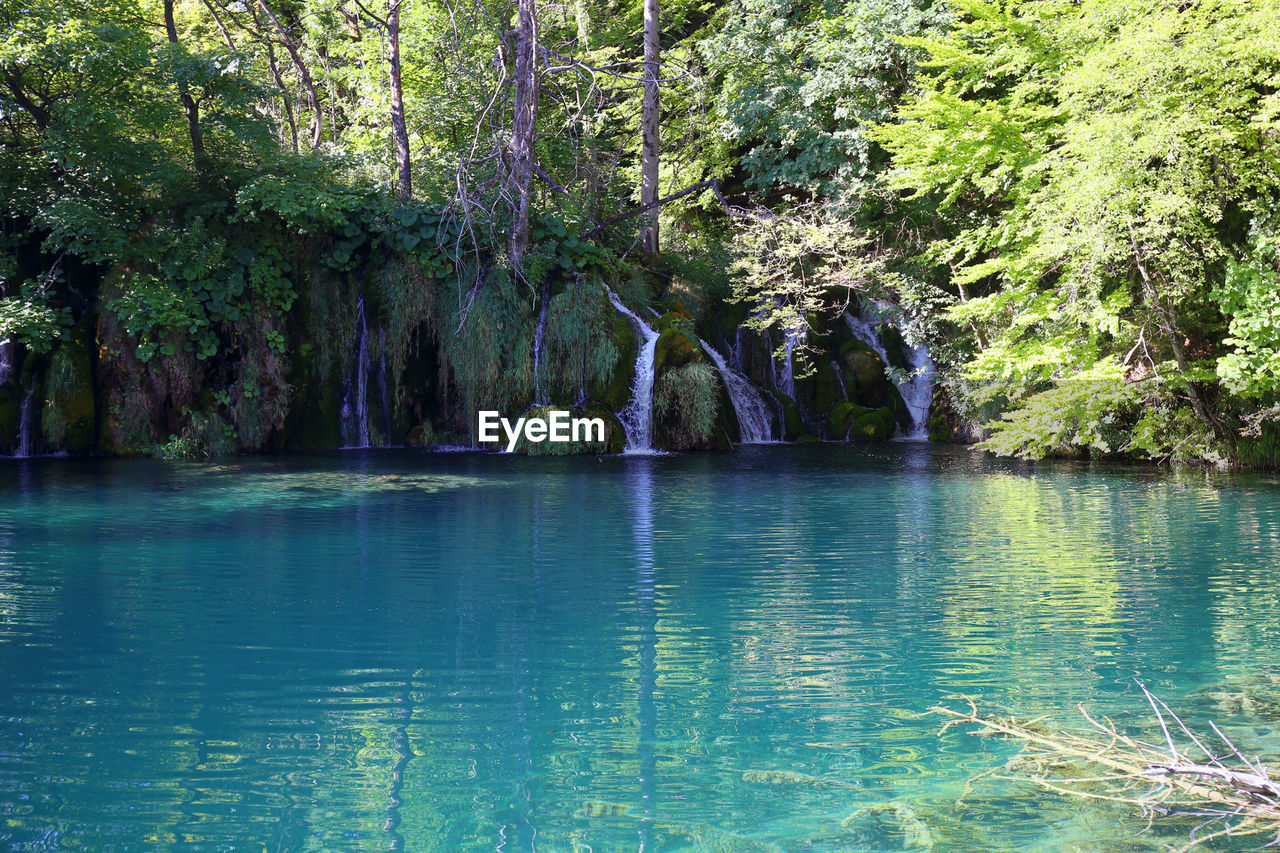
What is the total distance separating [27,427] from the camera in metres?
16.9

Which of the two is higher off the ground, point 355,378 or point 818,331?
point 818,331

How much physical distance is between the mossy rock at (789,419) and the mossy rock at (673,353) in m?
3.49

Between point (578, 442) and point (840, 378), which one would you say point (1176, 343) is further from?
point (578, 442)

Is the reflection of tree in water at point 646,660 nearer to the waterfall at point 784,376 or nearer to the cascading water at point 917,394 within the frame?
the waterfall at point 784,376

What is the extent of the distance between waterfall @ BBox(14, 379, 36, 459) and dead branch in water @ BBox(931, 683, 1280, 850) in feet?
55.6

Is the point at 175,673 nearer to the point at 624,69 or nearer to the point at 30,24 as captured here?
the point at 30,24

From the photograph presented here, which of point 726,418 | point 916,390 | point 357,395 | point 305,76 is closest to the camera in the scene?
point 357,395

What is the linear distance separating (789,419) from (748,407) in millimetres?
1125

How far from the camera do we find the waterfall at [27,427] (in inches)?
664

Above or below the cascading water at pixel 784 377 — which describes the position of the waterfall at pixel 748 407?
below

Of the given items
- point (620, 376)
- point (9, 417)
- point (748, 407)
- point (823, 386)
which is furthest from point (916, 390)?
point (9, 417)

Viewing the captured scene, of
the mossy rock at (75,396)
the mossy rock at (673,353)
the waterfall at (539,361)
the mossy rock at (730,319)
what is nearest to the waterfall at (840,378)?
the mossy rock at (730,319)

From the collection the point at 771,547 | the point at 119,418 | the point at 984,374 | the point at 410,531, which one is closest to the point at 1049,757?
the point at 771,547

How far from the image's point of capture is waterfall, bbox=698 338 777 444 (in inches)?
803
